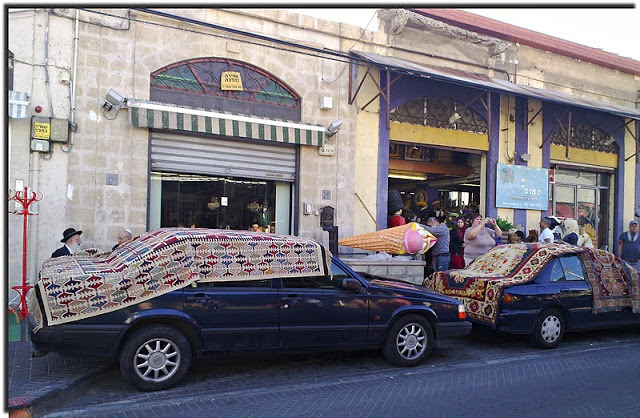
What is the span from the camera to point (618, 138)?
17.7 m

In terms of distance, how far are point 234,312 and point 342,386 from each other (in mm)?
1478

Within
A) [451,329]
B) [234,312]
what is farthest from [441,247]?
[234,312]

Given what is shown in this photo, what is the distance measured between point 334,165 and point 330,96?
5.25ft

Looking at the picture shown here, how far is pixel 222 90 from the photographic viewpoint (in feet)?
37.2

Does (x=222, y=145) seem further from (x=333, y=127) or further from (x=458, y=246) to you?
(x=458, y=246)

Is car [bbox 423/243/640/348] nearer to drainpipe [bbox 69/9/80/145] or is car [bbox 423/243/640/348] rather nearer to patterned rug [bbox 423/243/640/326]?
patterned rug [bbox 423/243/640/326]

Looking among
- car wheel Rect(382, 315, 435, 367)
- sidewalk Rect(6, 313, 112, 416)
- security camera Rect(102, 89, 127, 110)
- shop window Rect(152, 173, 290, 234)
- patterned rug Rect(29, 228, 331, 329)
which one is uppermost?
security camera Rect(102, 89, 127, 110)

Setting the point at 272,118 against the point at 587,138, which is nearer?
the point at 272,118

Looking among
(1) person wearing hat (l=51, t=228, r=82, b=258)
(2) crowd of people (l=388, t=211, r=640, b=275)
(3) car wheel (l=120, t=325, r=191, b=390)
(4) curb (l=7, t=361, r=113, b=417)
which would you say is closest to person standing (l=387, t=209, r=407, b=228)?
(2) crowd of people (l=388, t=211, r=640, b=275)

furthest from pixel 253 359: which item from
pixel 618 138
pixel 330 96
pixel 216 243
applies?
pixel 618 138

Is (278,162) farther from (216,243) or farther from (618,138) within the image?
(618,138)

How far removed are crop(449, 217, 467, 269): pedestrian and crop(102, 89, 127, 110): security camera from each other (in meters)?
7.49

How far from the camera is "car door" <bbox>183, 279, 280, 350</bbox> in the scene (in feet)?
19.4

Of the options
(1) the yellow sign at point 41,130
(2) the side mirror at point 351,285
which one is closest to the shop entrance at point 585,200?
(2) the side mirror at point 351,285
